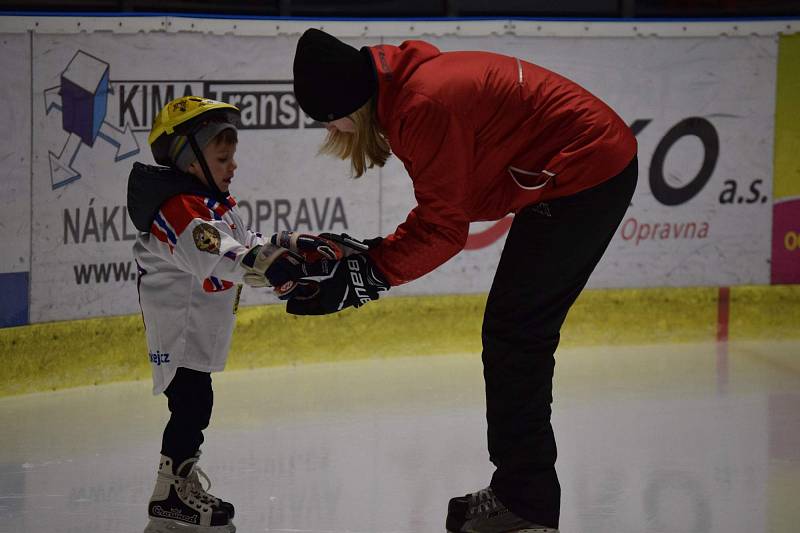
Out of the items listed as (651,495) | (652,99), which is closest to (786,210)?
(652,99)

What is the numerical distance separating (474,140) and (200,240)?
85cm

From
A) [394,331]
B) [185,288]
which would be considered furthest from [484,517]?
[394,331]

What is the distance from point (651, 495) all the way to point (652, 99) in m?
3.01

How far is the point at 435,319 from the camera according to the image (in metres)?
6.57

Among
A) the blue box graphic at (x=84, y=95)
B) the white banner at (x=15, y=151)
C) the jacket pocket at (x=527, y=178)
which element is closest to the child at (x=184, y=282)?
the jacket pocket at (x=527, y=178)

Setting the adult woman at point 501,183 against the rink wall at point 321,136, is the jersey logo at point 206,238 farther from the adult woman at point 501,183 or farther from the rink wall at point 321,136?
the rink wall at point 321,136

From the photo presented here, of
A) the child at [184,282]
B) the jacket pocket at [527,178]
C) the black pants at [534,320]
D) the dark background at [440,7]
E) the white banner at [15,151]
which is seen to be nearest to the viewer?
the jacket pocket at [527,178]

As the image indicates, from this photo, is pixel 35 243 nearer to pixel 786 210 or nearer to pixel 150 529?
pixel 150 529

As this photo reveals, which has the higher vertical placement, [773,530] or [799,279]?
[799,279]

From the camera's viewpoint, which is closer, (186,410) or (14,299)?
(186,410)

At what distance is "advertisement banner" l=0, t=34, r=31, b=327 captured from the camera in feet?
18.0

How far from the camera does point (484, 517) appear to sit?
3.70 metres

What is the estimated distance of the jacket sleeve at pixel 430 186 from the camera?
3.15 meters

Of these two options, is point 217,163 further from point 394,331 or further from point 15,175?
point 394,331
